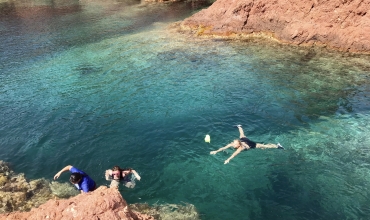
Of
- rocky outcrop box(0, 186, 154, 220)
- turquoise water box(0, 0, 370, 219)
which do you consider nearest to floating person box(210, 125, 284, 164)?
turquoise water box(0, 0, 370, 219)

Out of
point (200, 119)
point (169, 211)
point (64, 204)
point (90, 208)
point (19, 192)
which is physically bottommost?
point (169, 211)

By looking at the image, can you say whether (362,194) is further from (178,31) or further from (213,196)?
(178,31)

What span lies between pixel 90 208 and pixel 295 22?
3060cm

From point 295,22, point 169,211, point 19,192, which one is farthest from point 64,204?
point 295,22

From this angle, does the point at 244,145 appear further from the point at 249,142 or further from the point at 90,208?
the point at 90,208

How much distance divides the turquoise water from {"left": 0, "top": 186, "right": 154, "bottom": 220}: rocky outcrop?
484 centimetres

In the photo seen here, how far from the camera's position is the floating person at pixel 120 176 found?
43.8 feet

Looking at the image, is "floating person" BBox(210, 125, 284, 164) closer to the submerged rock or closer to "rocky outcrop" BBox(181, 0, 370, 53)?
the submerged rock

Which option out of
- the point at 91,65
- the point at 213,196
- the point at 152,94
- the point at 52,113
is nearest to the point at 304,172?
the point at 213,196

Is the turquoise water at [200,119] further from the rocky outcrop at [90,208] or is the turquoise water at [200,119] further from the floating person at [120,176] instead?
the rocky outcrop at [90,208]

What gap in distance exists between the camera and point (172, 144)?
1675 cm

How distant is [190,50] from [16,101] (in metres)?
17.1

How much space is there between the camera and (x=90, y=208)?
789 centimetres

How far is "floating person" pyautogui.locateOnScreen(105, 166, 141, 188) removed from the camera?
13.4m
